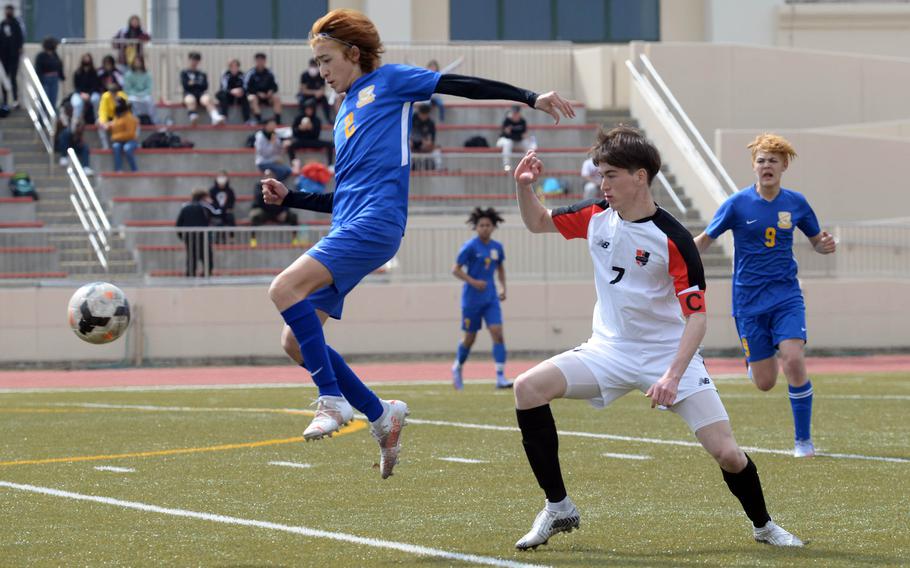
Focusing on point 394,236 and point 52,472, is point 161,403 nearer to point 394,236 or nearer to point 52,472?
point 52,472

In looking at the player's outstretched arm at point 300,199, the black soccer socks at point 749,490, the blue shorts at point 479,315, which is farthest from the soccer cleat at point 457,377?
the black soccer socks at point 749,490

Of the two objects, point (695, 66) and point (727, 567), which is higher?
point (695, 66)

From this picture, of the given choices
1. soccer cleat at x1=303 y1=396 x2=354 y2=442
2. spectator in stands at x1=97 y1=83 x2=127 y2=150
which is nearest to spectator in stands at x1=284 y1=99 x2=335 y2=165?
spectator in stands at x1=97 y1=83 x2=127 y2=150

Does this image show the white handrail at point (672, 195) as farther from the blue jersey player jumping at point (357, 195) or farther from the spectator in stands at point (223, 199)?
the blue jersey player jumping at point (357, 195)

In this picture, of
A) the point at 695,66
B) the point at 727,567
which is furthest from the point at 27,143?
the point at 727,567

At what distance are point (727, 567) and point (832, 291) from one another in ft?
62.4

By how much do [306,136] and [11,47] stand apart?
20.0 ft

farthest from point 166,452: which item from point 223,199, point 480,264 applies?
point 223,199

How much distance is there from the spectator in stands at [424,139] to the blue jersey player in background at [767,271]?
1652 centimetres

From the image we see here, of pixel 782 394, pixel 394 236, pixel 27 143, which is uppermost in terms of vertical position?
pixel 27 143

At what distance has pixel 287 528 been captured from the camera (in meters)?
7.45

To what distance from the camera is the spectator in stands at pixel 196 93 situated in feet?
94.7

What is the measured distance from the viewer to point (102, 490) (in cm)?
892

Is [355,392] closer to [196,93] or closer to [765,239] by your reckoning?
[765,239]
